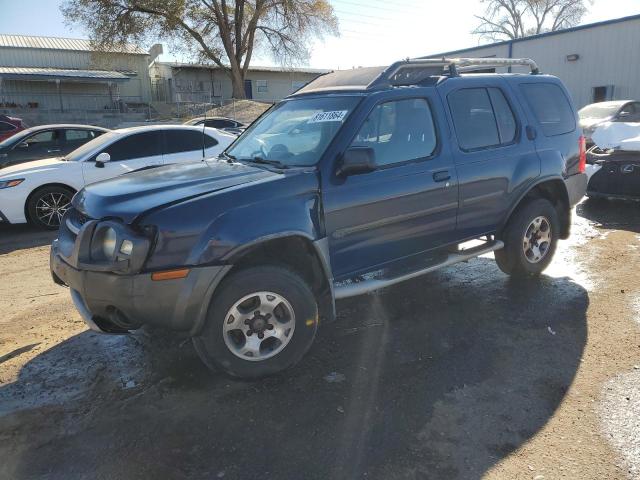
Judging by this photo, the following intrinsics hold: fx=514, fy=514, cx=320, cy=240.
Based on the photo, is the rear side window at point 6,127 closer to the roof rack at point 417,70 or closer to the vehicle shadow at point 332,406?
the vehicle shadow at point 332,406

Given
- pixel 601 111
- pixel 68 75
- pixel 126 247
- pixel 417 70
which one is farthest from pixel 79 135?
pixel 68 75

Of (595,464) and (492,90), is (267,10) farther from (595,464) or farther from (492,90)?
(595,464)

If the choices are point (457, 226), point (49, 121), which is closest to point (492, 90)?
point (457, 226)

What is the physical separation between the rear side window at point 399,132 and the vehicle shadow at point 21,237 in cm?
551

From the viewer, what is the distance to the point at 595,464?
262cm

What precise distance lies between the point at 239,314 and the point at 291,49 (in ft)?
134

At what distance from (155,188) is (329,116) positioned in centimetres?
144

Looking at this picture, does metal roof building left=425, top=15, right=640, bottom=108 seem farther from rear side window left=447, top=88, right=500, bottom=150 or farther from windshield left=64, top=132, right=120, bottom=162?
windshield left=64, top=132, right=120, bottom=162

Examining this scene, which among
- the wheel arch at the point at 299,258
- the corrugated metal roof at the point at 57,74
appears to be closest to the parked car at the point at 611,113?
the wheel arch at the point at 299,258

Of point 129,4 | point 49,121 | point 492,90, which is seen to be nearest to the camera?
point 492,90

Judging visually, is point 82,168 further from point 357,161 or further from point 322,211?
point 357,161

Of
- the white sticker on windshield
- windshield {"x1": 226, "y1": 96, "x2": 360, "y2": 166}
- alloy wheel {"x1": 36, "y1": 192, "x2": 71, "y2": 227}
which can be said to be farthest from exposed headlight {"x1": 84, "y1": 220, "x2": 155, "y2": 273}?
alloy wheel {"x1": 36, "y1": 192, "x2": 71, "y2": 227}

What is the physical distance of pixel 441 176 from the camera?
4.20 m

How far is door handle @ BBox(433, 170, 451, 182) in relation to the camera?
→ 4.17 meters
